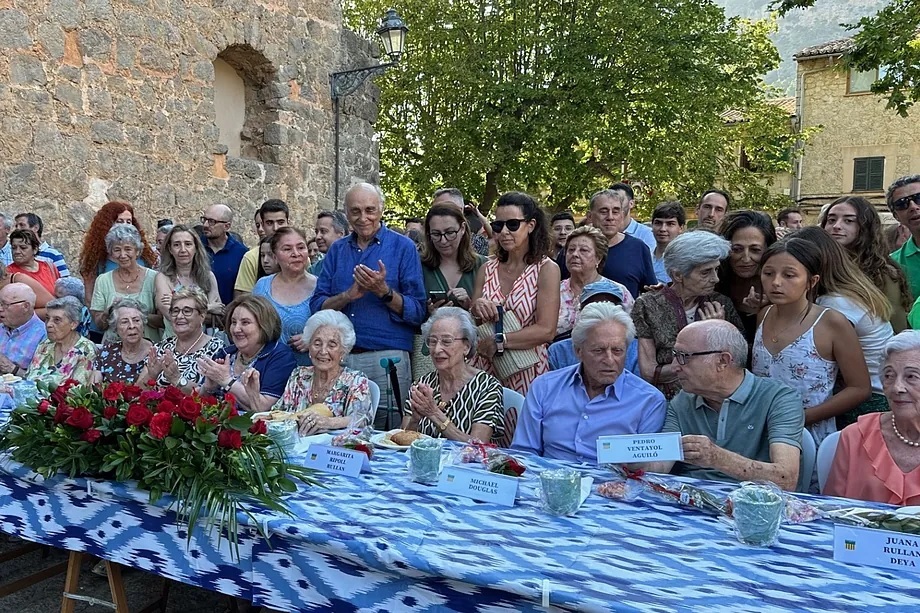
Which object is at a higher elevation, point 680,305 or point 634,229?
point 634,229

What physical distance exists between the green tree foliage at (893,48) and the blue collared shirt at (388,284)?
6.58m

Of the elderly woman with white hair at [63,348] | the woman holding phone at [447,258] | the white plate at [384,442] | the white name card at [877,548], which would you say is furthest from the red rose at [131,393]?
the white name card at [877,548]

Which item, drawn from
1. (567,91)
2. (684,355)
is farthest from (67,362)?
(567,91)

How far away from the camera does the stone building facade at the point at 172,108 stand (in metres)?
6.77

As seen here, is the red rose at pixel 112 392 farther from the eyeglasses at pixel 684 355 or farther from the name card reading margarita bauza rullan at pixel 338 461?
the eyeglasses at pixel 684 355

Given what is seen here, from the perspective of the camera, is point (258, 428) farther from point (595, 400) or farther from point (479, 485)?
point (595, 400)

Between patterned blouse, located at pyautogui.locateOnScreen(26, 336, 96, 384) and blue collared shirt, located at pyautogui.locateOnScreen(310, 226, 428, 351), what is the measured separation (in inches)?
53.4

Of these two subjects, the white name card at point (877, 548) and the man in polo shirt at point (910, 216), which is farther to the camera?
the man in polo shirt at point (910, 216)

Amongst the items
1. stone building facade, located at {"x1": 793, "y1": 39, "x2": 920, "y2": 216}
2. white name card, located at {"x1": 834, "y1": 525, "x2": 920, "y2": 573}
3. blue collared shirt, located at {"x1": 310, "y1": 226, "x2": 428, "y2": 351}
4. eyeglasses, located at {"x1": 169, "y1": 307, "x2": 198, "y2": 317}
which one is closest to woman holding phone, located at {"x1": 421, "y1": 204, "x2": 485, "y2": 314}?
blue collared shirt, located at {"x1": 310, "y1": 226, "x2": 428, "y2": 351}

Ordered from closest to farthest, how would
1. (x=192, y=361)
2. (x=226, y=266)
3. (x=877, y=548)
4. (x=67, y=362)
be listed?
(x=877, y=548), (x=192, y=361), (x=67, y=362), (x=226, y=266)

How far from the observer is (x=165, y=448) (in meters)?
2.48

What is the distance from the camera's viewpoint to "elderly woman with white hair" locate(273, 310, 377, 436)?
3514 mm

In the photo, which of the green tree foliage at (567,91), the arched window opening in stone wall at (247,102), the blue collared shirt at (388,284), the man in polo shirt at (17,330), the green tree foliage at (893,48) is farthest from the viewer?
the green tree foliage at (567,91)

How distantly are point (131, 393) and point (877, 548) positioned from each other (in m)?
2.32
